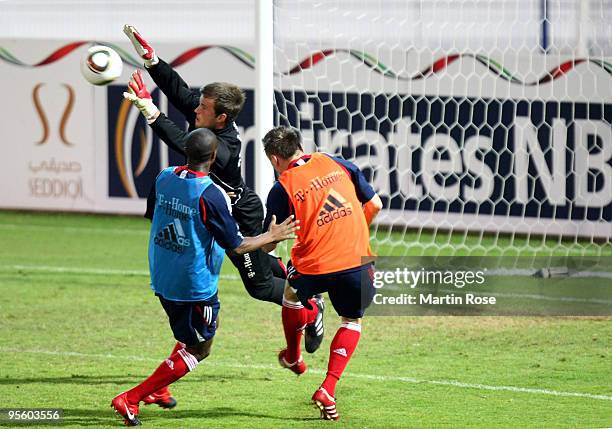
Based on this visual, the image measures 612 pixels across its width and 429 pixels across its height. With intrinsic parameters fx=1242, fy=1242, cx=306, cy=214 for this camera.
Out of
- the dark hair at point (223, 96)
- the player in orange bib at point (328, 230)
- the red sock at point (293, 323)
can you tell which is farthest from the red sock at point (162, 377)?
the dark hair at point (223, 96)

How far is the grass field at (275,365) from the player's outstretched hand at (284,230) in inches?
44.4

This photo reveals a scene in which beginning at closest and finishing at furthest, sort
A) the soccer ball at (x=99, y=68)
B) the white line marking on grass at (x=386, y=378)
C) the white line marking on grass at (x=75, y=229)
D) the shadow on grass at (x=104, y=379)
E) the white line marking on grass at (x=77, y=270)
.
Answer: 1. the white line marking on grass at (x=386, y=378)
2. the shadow on grass at (x=104, y=379)
3. the soccer ball at (x=99, y=68)
4. the white line marking on grass at (x=77, y=270)
5. the white line marking on grass at (x=75, y=229)

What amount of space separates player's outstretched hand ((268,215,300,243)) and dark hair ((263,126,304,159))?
1.88 feet

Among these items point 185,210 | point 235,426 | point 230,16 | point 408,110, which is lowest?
point 235,426

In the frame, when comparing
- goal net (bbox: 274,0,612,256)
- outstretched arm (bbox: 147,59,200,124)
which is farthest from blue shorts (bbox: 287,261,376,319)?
goal net (bbox: 274,0,612,256)

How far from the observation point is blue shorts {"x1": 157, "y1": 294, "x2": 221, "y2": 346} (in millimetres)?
7289

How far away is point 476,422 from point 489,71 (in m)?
7.34

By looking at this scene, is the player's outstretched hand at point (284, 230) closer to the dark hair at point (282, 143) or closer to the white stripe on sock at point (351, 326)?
the dark hair at point (282, 143)

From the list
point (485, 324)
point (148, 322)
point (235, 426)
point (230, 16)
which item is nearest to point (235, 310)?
point (148, 322)

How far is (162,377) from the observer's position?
7.28 metres

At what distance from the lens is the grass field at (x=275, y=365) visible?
7609mm

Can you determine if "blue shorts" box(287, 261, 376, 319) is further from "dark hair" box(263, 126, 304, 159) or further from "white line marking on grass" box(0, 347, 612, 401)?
"white line marking on grass" box(0, 347, 612, 401)

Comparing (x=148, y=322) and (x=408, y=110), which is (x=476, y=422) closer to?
(x=148, y=322)

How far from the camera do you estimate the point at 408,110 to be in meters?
14.6
